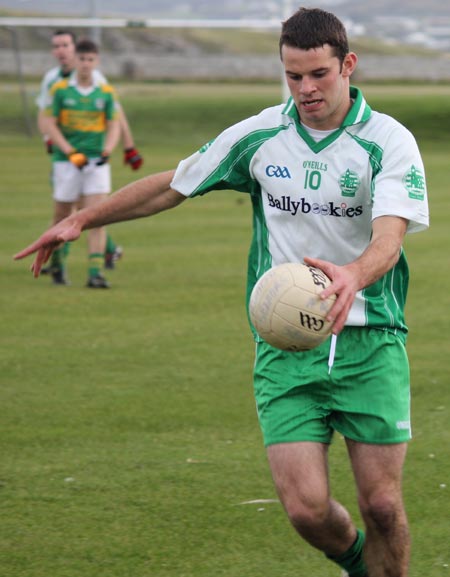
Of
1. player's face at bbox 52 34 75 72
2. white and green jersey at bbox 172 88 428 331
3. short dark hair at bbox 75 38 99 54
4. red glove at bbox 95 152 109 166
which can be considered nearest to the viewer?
white and green jersey at bbox 172 88 428 331

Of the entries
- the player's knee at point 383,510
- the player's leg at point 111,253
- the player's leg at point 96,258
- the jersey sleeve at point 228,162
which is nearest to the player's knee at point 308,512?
the player's knee at point 383,510

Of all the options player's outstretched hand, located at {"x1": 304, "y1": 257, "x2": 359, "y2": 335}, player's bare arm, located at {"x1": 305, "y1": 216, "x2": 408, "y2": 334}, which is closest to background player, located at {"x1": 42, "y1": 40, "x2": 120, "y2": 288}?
player's bare arm, located at {"x1": 305, "y1": 216, "x2": 408, "y2": 334}

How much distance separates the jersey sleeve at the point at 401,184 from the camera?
4.89m

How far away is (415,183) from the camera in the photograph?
16.4 ft

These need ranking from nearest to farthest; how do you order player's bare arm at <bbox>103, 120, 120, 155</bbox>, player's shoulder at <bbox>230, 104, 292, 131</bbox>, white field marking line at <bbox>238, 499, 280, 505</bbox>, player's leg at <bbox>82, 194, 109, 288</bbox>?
player's shoulder at <bbox>230, 104, 292, 131</bbox>, white field marking line at <bbox>238, 499, 280, 505</bbox>, player's leg at <bbox>82, 194, 109, 288</bbox>, player's bare arm at <bbox>103, 120, 120, 155</bbox>

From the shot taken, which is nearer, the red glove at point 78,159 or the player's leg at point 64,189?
the red glove at point 78,159

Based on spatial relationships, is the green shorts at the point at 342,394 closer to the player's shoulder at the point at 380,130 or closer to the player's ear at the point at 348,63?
the player's shoulder at the point at 380,130

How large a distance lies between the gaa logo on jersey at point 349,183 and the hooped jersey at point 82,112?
9.56m

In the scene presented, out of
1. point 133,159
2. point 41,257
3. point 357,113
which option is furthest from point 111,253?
point 357,113

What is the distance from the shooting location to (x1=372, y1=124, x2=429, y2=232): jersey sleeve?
16.1 feet

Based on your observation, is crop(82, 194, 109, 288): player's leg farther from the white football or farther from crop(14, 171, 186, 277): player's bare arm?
the white football

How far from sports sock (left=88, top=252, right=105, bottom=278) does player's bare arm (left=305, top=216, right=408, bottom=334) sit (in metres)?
8.95

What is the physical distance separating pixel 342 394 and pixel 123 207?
51.3 inches

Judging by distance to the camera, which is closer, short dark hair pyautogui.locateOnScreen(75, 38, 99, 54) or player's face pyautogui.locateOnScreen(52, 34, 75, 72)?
short dark hair pyautogui.locateOnScreen(75, 38, 99, 54)
